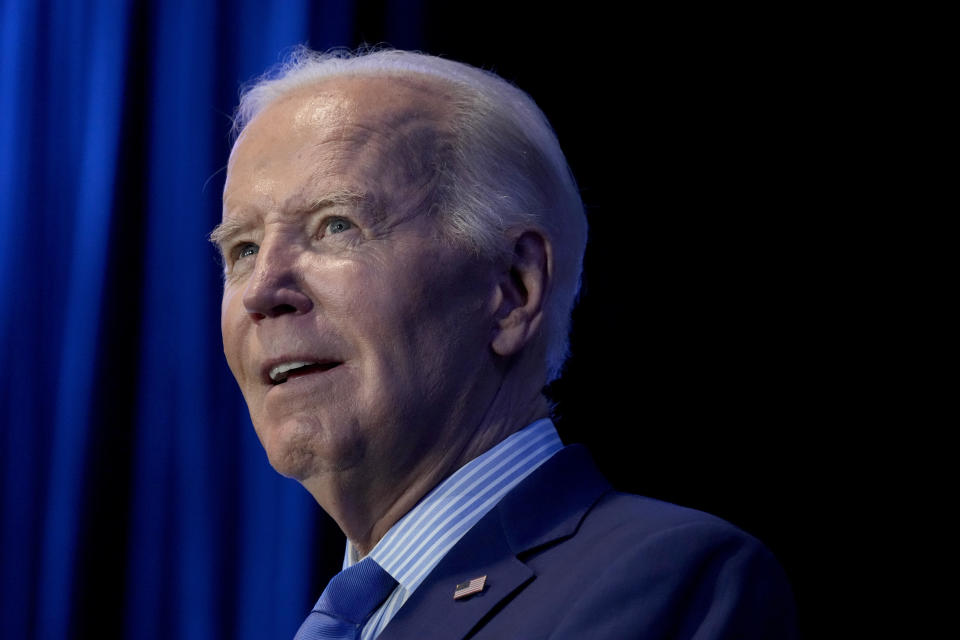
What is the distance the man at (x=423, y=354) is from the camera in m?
1.45

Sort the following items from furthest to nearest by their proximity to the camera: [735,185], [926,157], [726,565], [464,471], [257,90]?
[735,185], [926,157], [257,90], [464,471], [726,565]

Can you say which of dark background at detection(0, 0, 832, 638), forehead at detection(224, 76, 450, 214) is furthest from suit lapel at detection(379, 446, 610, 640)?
dark background at detection(0, 0, 832, 638)

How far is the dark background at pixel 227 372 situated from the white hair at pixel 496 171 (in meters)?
0.60

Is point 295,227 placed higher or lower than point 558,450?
higher

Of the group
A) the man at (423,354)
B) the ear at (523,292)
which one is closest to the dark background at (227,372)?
the man at (423,354)

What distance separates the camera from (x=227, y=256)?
1.91 meters

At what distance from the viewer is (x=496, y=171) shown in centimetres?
180

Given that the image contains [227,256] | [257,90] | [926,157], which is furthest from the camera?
[926,157]

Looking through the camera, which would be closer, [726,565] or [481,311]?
[726,565]

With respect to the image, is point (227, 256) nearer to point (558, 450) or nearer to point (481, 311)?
point (481, 311)

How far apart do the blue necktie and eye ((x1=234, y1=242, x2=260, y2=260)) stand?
61cm

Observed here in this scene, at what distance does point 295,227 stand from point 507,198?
1.20ft

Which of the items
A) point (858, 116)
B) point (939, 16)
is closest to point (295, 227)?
point (858, 116)

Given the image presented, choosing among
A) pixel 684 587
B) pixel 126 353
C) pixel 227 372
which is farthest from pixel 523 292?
pixel 126 353
